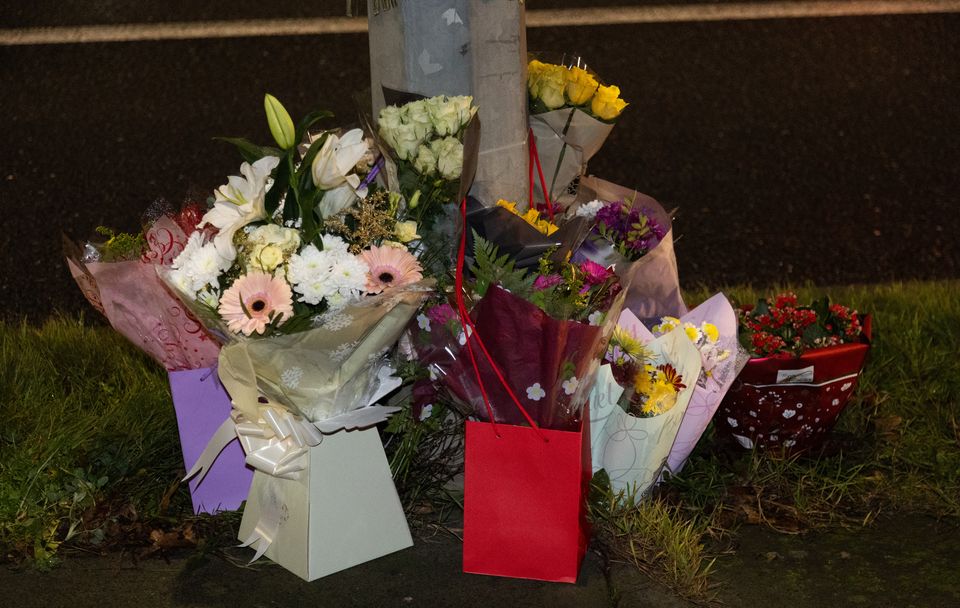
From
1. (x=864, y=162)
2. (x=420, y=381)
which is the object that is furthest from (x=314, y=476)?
(x=864, y=162)

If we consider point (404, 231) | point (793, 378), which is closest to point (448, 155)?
point (404, 231)

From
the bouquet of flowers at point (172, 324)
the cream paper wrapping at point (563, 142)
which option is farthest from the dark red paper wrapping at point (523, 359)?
the cream paper wrapping at point (563, 142)

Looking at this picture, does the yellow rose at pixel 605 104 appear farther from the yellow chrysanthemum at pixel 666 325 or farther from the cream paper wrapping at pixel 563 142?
the yellow chrysanthemum at pixel 666 325

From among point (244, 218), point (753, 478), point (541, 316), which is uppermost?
point (244, 218)

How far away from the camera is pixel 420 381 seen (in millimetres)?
2648

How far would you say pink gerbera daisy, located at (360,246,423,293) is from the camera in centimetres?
240

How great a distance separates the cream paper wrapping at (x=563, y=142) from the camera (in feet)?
9.89

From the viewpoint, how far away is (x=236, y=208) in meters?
2.42

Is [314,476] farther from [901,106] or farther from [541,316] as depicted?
[901,106]

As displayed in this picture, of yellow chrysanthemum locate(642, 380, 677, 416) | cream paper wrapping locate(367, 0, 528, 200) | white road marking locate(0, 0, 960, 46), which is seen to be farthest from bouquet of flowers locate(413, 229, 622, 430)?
white road marking locate(0, 0, 960, 46)

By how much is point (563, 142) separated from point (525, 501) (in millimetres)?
1022

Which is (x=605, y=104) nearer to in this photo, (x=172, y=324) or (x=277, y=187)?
(x=277, y=187)

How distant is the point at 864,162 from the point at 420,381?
329 cm

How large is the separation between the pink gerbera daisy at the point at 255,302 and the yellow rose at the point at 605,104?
1.07 metres
